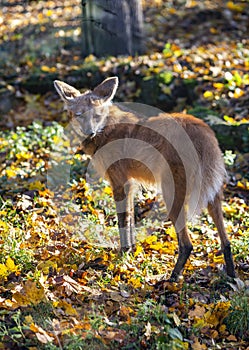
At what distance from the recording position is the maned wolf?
5281 mm

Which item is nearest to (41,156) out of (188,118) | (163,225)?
(163,225)

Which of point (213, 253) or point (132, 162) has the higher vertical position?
point (132, 162)

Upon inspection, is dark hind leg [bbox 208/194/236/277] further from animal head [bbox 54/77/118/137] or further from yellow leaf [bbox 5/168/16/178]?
yellow leaf [bbox 5/168/16/178]

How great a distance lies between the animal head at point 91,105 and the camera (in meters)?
5.73

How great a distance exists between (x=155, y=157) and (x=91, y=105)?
953 millimetres

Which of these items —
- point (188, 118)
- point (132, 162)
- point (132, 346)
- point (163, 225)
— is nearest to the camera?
point (132, 346)

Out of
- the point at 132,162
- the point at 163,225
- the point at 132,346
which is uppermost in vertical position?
the point at 132,162

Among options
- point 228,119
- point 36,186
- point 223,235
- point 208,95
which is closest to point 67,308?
point 223,235

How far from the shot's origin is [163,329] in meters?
4.28

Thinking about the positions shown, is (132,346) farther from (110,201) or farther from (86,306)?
(110,201)

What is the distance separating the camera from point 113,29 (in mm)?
10672

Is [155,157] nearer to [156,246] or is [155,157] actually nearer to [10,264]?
[156,246]

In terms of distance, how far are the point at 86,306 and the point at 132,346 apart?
0.69 m

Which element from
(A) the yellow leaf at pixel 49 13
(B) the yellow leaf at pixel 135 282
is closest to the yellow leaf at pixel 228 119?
(B) the yellow leaf at pixel 135 282
